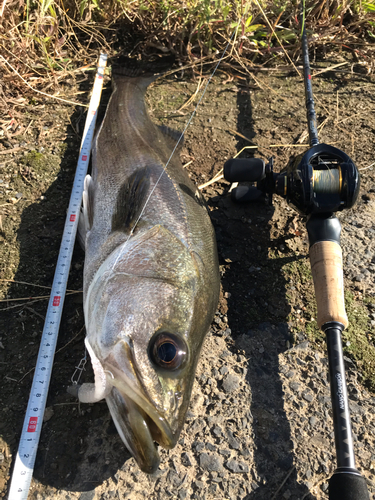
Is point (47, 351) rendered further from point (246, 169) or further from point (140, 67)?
point (140, 67)

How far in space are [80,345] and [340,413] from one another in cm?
168

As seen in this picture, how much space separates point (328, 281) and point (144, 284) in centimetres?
118

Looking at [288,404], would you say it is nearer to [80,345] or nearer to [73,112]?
[80,345]

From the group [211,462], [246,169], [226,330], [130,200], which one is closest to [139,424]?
[211,462]

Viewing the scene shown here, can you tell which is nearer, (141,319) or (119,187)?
(141,319)

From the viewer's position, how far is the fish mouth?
1814mm

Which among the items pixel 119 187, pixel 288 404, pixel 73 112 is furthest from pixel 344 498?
pixel 73 112

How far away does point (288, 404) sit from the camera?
2486mm

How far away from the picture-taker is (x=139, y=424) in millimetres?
1829

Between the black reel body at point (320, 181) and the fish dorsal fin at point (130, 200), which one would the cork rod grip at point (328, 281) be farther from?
the fish dorsal fin at point (130, 200)

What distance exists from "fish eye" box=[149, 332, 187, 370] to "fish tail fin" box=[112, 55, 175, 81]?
3.24 meters

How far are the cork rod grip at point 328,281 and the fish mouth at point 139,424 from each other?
113 centimetres

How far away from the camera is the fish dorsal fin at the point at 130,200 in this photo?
105 inches

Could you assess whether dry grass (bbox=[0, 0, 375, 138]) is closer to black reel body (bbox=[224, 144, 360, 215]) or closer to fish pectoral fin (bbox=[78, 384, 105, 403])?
black reel body (bbox=[224, 144, 360, 215])
